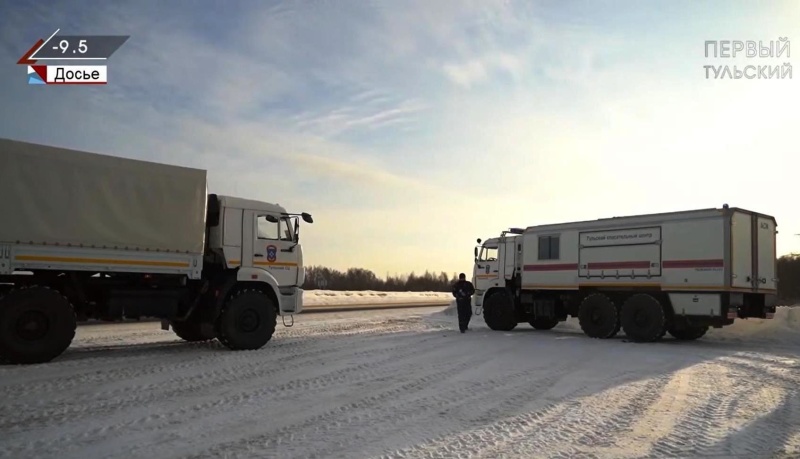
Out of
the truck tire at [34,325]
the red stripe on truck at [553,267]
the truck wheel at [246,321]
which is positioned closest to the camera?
the truck tire at [34,325]

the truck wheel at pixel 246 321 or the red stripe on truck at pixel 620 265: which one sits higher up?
the red stripe on truck at pixel 620 265

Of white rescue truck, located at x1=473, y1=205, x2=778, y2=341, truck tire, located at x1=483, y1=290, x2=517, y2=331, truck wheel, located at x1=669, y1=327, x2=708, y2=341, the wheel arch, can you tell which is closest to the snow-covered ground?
the wheel arch

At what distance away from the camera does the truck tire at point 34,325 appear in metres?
10.3

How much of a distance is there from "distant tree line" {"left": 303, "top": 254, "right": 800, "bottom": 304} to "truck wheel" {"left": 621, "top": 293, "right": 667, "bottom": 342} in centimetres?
2639

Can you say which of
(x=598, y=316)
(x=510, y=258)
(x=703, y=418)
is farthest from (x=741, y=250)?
(x=703, y=418)

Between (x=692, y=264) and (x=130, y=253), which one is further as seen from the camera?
(x=692, y=264)

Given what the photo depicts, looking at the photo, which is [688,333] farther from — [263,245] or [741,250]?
[263,245]

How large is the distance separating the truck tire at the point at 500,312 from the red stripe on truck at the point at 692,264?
5.43 m

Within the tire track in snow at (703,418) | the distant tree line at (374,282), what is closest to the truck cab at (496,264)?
the tire track in snow at (703,418)

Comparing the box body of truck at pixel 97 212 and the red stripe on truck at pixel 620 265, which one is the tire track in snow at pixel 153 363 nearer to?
the box body of truck at pixel 97 212

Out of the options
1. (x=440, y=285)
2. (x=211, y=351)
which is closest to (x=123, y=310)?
(x=211, y=351)

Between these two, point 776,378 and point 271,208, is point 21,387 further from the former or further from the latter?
point 776,378

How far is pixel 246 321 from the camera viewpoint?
525 inches

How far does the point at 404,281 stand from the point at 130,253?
9631cm
